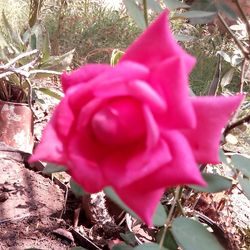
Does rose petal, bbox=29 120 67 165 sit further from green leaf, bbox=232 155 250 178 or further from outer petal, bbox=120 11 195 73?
green leaf, bbox=232 155 250 178

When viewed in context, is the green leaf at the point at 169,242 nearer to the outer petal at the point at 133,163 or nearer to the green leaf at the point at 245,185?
the green leaf at the point at 245,185

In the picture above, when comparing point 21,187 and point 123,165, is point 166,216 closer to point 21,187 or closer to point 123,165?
point 123,165

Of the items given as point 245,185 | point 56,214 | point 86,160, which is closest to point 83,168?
point 86,160

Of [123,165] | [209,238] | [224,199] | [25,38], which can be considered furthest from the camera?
[25,38]

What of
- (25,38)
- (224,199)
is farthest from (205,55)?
(224,199)

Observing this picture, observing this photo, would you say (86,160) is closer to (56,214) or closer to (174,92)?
(174,92)

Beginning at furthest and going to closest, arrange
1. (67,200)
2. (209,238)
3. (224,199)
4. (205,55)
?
1. (205,55)
2. (224,199)
3. (67,200)
4. (209,238)

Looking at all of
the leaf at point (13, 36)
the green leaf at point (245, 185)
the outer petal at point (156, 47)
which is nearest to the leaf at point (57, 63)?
the leaf at point (13, 36)
